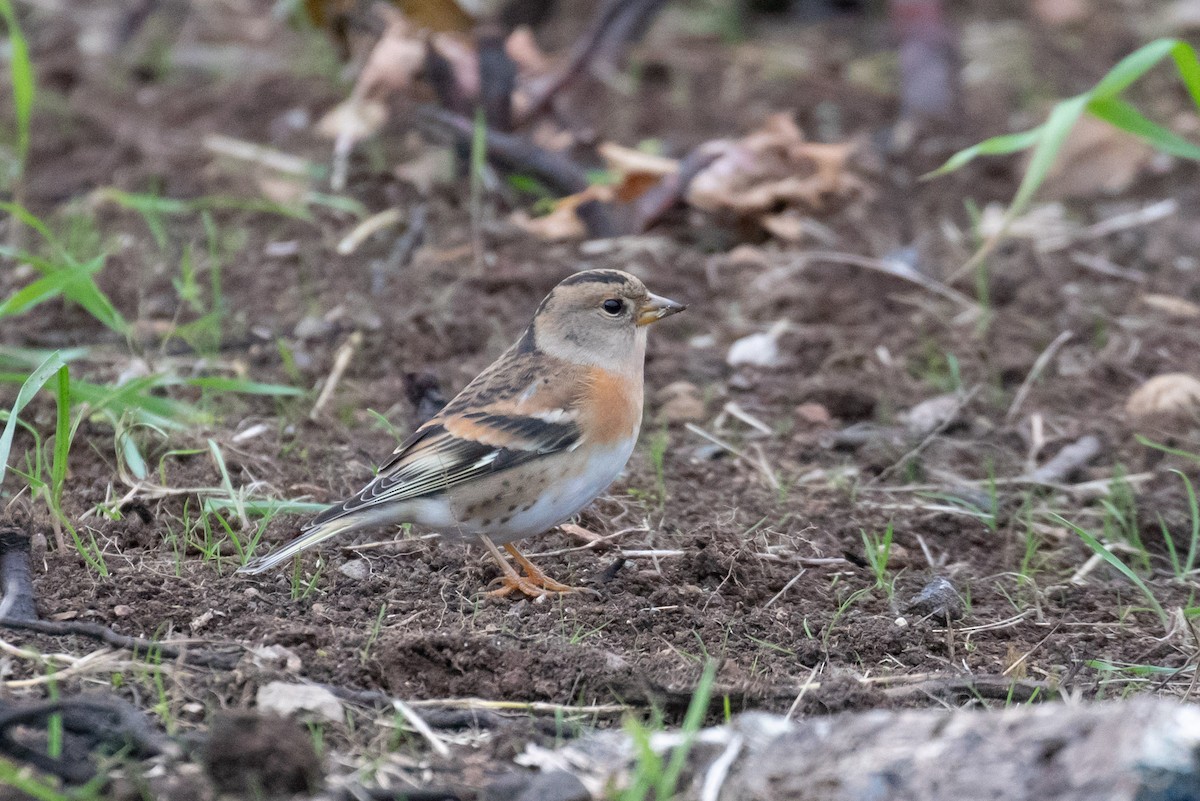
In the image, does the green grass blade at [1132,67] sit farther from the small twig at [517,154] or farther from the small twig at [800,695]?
the small twig at [517,154]

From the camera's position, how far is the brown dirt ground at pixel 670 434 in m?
3.45

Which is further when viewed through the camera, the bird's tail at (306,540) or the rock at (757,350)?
the rock at (757,350)

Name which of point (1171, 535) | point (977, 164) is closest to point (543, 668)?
point (1171, 535)

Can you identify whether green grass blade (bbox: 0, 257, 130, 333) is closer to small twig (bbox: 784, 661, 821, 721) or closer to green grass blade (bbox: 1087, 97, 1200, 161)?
small twig (bbox: 784, 661, 821, 721)

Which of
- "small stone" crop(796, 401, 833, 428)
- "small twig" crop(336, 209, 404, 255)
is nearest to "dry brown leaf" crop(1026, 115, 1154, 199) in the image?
"small stone" crop(796, 401, 833, 428)

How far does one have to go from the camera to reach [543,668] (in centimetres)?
334

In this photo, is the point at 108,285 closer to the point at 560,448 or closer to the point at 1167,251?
the point at 560,448

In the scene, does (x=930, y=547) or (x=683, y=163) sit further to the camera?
(x=683, y=163)

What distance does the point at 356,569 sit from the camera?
3996mm

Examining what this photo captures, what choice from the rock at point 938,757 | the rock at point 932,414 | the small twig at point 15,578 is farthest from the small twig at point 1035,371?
the small twig at point 15,578

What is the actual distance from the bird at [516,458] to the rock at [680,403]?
79 cm

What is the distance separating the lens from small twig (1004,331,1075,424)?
5280 millimetres

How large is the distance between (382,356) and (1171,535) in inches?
114

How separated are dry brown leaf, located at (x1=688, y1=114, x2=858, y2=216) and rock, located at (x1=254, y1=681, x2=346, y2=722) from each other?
3791 millimetres
